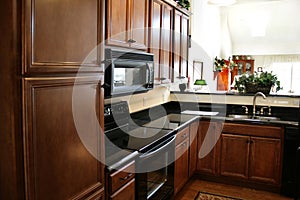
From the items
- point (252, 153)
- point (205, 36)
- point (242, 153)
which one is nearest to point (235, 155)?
point (242, 153)

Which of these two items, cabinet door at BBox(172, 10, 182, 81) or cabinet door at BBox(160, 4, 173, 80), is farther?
cabinet door at BBox(172, 10, 182, 81)

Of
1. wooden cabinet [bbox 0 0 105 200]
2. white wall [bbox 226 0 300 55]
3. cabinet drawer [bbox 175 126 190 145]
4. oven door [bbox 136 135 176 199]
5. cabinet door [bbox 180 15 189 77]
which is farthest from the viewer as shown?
white wall [bbox 226 0 300 55]

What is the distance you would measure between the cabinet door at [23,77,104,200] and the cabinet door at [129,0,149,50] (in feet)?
3.27

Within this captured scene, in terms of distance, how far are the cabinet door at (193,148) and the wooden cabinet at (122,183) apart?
1691mm

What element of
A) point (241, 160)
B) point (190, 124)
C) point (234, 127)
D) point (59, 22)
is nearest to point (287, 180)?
point (241, 160)

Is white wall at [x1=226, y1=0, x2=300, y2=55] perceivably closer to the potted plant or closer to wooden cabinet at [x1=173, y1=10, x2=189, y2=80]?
the potted plant

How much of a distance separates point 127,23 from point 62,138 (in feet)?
4.29

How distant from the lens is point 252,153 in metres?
3.63

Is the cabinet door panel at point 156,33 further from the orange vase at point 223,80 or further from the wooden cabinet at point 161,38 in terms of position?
the orange vase at point 223,80

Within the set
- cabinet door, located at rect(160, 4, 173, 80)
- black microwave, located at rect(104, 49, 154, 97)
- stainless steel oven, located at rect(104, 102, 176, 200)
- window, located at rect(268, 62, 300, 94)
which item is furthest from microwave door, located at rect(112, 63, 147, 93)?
window, located at rect(268, 62, 300, 94)

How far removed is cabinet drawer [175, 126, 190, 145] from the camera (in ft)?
10.2

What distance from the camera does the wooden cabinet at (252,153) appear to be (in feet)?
11.6

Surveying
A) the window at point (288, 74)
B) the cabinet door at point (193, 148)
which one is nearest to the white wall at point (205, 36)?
the cabinet door at point (193, 148)

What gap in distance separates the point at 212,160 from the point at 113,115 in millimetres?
1831
